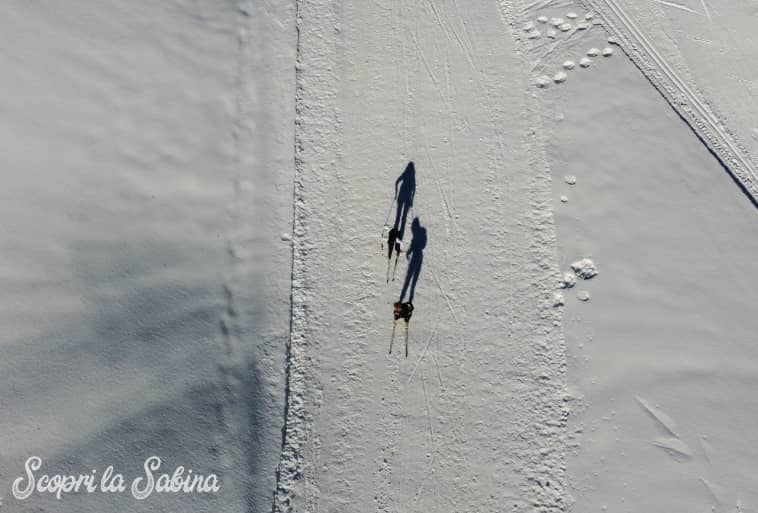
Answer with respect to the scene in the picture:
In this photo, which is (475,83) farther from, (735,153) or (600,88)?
(735,153)

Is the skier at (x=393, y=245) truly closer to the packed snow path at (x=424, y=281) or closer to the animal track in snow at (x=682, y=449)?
the packed snow path at (x=424, y=281)

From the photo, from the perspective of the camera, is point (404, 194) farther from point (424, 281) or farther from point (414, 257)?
point (424, 281)

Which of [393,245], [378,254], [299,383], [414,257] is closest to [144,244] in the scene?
[299,383]

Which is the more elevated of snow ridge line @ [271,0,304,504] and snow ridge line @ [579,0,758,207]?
snow ridge line @ [579,0,758,207]

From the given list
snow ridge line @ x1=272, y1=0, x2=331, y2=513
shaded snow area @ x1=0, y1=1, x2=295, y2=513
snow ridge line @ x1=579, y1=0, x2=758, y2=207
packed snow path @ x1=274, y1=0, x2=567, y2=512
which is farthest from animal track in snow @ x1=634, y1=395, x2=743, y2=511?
shaded snow area @ x1=0, y1=1, x2=295, y2=513

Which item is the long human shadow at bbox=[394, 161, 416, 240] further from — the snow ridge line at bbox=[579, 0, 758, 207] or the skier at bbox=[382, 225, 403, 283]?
the snow ridge line at bbox=[579, 0, 758, 207]

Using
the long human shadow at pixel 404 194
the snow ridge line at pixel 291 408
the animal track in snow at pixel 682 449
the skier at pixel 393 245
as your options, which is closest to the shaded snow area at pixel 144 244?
the snow ridge line at pixel 291 408
